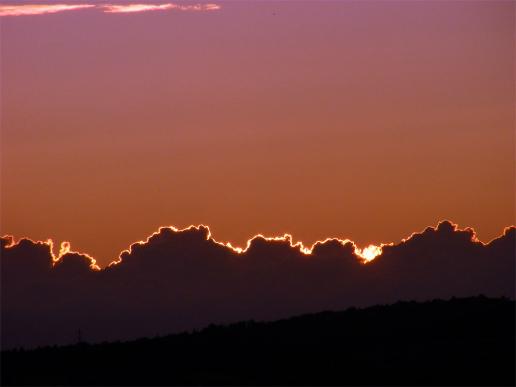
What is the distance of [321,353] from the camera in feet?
257

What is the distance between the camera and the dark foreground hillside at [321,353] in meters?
71.9

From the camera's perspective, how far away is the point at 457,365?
7312 cm

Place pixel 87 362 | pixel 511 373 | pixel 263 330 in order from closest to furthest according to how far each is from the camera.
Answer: pixel 511 373
pixel 87 362
pixel 263 330

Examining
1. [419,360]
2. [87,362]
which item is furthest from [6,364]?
[419,360]

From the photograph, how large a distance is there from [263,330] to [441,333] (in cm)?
1062

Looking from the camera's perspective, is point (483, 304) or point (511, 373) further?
point (483, 304)

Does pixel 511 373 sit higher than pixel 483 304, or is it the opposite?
pixel 483 304

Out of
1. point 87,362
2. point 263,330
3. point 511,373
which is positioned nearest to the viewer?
point 511,373

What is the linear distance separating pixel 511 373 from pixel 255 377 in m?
12.4

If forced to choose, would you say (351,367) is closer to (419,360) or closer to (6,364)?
(419,360)

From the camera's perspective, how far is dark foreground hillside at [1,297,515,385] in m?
71.9

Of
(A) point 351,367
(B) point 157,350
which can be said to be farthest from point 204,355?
(A) point 351,367

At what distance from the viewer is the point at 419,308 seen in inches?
3457

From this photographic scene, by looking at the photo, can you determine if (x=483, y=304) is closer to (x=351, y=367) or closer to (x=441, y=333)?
(x=441, y=333)
